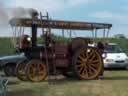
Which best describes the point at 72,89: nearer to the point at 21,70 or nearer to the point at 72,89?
the point at 72,89

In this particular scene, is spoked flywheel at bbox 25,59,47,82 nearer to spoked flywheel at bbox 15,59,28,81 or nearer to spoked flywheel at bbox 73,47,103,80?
spoked flywheel at bbox 15,59,28,81

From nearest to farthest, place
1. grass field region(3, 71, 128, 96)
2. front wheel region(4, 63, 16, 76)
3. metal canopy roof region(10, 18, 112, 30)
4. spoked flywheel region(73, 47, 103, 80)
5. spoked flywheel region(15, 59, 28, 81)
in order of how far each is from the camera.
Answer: grass field region(3, 71, 128, 96) → metal canopy roof region(10, 18, 112, 30) → spoked flywheel region(73, 47, 103, 80) → spoked flywheel region(15, 59, 28, 81) → front wheel region(4, 63, 16, 76)

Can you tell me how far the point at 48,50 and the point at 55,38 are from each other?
23.7 inches

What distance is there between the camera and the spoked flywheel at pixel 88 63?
69.5 feet

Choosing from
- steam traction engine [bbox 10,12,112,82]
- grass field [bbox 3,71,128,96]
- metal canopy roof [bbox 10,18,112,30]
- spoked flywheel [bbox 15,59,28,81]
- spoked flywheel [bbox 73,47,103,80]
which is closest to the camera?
grass field [bbox 3,71,128,96]

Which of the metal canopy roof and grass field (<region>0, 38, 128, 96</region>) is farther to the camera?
the metal canopy roof

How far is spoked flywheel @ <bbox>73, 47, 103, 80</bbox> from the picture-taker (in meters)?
21.2

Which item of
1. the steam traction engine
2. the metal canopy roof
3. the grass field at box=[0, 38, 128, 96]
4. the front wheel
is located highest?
the metal canopy roof

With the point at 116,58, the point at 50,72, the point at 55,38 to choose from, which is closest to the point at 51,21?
the point at 55,38

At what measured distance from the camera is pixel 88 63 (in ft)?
70.1

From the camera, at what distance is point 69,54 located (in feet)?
69.7

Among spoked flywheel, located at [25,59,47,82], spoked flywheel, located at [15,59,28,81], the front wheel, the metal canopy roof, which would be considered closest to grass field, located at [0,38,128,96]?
spoked flywheel, located at [25,59,47,82]

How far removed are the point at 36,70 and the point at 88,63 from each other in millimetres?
2354

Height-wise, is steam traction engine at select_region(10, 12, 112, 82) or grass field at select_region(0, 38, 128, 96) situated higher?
steam traction engine at select_region(10, 12, 112, 82)
